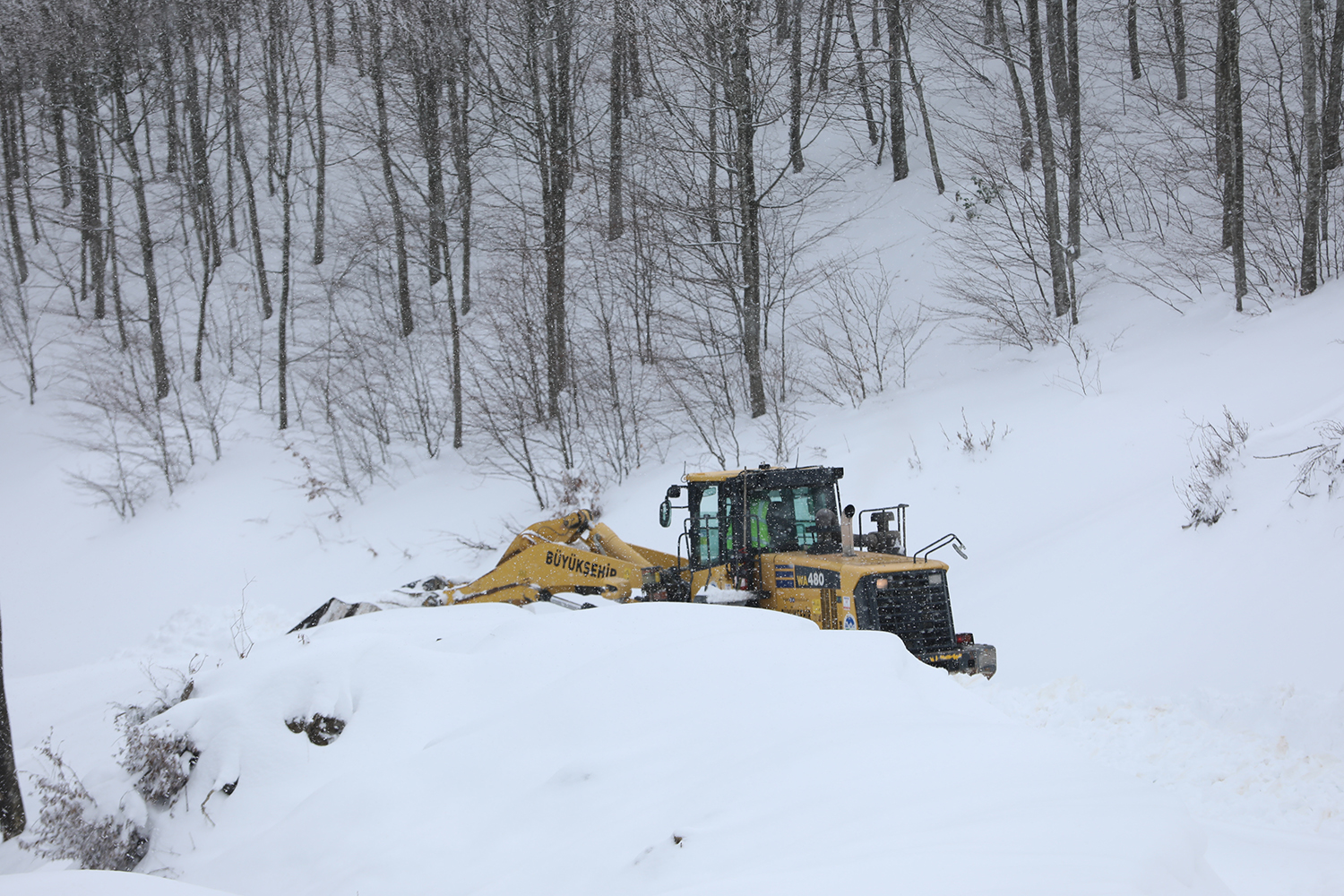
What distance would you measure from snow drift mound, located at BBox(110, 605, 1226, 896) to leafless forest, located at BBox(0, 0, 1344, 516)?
11222 mm

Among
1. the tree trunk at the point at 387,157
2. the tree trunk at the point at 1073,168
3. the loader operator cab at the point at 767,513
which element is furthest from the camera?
the tree trunk at the point at 387,157

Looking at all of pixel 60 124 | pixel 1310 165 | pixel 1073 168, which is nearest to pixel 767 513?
pixel 1310 165

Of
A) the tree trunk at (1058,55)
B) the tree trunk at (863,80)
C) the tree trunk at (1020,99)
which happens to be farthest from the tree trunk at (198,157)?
the tree trunk at (1058,55)

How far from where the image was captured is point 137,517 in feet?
65.6

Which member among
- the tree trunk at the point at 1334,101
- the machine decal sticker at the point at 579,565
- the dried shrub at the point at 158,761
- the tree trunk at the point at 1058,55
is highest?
the tree trunk at the point at 1058,55

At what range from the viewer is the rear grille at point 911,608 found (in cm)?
810

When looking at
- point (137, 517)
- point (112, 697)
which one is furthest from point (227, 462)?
point (112, 697)

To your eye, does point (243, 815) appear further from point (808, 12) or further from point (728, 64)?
point (808, 12)

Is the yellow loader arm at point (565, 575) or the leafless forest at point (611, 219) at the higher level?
the leafless forest at point (611, 219)

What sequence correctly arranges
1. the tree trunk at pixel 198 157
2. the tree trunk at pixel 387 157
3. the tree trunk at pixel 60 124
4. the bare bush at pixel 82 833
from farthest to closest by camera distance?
the tree trunk at pixel 60 124
the tree trunk at pixel 198 157
the tree trunk at pixel 387 157
the bare bush at pixel 82 833

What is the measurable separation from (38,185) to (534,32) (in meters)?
20.9

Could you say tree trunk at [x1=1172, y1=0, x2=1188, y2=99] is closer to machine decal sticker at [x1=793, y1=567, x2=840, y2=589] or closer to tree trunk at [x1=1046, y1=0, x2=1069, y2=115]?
tree trunk at [x1=1046, y1=0, x2=1069, y2=115]

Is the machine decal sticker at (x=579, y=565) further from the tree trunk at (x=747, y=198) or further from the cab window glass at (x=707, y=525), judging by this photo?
the tree trunk at (x=747, y=198)

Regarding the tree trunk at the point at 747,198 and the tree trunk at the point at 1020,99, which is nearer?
the tree trunk at the point at 747,198
